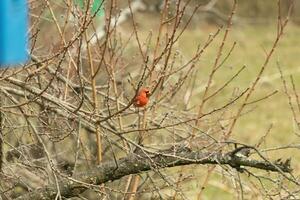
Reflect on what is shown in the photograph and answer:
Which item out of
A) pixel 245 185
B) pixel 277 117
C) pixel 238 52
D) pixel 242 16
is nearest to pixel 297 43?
pixel 238 52

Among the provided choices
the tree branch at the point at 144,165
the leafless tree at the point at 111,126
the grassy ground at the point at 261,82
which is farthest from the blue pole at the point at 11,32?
the grassy ground at the point at 261,82

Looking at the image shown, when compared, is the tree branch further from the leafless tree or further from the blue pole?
the blue pole

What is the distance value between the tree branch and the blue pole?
6.91 feet

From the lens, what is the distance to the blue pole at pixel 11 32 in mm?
1813

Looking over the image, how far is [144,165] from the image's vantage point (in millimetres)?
4281

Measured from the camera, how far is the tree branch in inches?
158

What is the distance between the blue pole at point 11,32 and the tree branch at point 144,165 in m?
2.11

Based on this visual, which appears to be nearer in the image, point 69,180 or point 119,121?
point 69,180

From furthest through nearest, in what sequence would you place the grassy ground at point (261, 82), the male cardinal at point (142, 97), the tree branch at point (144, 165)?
the grassy ground at point (261, 82), the male cardinal at point (142, 97), the tree branch at point (144, 165)

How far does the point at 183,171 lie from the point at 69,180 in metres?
1.14

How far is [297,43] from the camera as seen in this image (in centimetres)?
2247

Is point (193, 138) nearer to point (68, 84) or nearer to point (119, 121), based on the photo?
point (119, 121)

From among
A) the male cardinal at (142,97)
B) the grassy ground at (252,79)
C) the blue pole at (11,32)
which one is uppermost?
the grassy ground at (252,79)

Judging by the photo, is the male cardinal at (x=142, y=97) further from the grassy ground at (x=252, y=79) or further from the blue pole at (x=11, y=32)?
the blue pole at (x=11, y=32)
